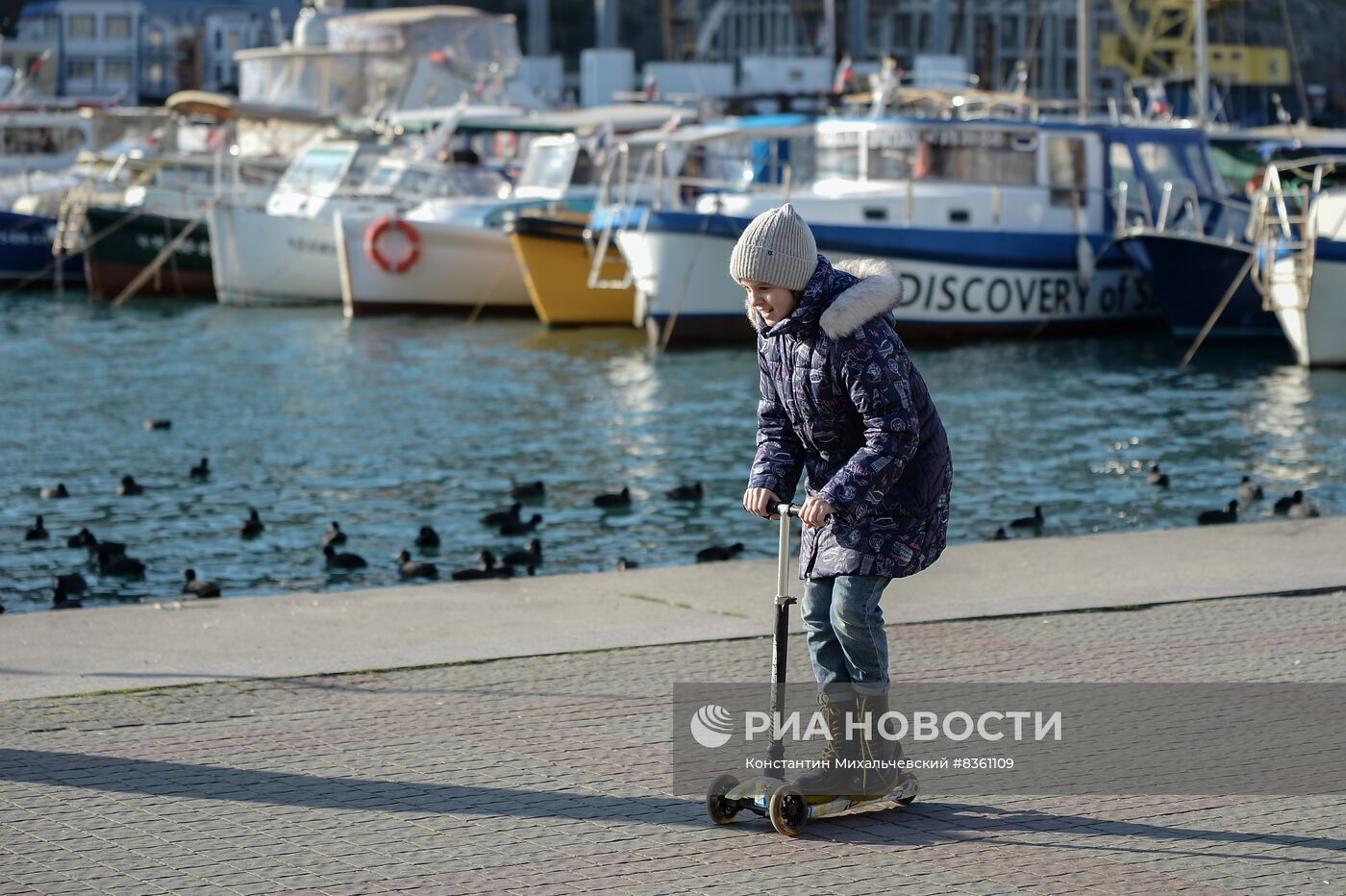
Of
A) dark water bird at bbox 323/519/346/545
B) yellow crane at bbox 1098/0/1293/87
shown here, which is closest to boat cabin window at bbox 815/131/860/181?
dark water bird at bbox 323/519/346/545

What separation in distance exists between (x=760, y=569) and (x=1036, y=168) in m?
18.6

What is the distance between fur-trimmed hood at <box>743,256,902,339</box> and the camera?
530cm

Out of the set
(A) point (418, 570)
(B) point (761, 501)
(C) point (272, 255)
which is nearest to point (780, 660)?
(B) point (761, 501)

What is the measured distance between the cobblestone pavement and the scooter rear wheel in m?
0.05

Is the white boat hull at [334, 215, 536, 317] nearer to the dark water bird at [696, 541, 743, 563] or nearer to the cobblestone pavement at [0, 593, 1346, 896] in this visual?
the dark water bird at [696, 541, 743, 563]

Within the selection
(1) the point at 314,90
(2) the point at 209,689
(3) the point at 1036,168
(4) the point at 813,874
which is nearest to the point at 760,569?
(2) the point at 209,689

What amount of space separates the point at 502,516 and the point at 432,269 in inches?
760

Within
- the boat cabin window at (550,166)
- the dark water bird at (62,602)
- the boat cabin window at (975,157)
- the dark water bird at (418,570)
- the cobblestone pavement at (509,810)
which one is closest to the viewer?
the cobblestone pavement at (509,810)

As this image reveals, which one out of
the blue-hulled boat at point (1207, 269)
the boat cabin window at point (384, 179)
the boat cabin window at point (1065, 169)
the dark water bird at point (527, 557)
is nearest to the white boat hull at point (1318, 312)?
Answer: the blue-hulled boat at point (1207, 269)

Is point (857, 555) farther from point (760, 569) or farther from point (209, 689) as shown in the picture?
point (760, 569)

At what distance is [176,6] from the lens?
124 metres

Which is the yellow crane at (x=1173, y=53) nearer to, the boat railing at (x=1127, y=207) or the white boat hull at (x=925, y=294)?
the boat railing at (x=1127, y=207)

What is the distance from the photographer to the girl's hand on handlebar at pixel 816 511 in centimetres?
526

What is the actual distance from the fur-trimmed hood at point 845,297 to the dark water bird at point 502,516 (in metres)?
7.64
